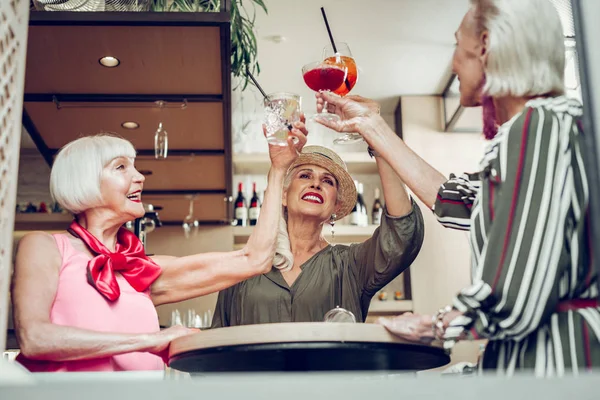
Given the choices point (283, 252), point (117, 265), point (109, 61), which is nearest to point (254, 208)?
point (109, 61)

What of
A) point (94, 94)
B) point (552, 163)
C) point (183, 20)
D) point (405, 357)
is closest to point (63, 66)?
point (94, 94)

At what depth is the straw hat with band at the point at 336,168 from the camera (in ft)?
8.89

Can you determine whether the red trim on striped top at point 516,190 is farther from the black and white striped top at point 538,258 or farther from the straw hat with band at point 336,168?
the straw hat with band at point 336,168

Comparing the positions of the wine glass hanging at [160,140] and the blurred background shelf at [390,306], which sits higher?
the wine glass hanging at [160,140]

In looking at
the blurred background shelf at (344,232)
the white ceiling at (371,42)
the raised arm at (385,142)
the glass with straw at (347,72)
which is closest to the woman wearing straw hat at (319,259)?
the glass with straw at (347,72)

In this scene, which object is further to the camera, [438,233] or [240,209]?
[240,209]

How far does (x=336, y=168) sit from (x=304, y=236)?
290mm

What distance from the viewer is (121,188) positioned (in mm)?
2107

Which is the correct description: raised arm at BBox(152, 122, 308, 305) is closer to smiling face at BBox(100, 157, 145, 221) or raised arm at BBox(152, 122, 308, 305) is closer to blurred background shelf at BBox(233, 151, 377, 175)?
smiling face at BBox(100, 157, 145, 221)

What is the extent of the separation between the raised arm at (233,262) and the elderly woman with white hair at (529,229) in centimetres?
85

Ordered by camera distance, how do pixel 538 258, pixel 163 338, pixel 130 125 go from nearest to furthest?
pixel 538 258
pixel 163 338
pixel 130 125

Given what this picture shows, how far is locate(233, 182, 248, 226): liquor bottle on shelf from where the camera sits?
516 centimetres

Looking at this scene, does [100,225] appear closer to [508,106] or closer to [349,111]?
[349,111]

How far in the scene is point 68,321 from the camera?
181cm
